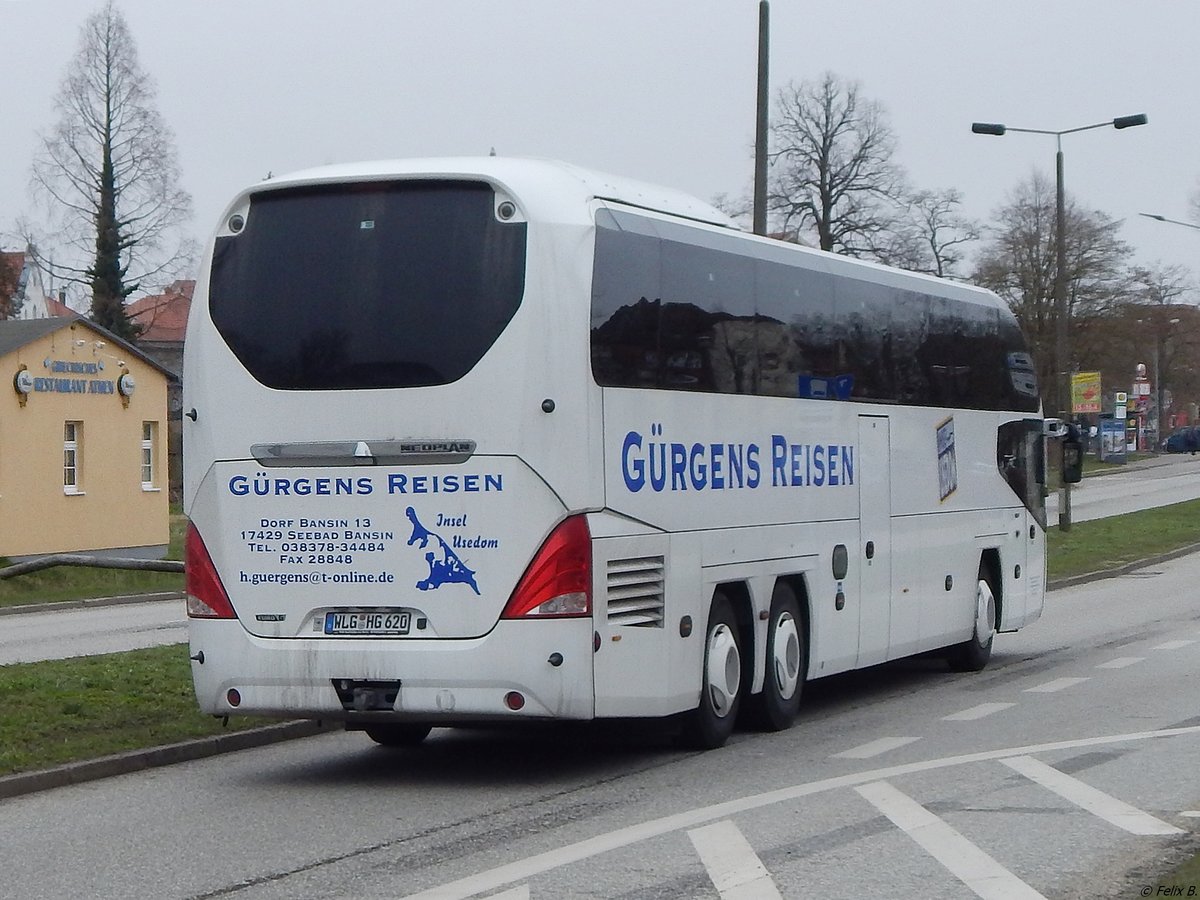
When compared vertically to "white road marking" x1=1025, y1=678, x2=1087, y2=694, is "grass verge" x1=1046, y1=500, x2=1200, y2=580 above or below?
below

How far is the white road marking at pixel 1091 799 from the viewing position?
902 cm

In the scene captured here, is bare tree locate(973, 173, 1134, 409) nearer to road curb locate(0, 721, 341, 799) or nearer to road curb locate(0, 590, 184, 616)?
road curb locate(0, 590, 184, 616)

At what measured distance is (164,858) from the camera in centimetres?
871

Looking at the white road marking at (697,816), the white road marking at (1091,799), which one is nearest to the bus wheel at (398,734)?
the white road marking at (697,816)

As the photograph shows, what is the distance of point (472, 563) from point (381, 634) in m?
0.66

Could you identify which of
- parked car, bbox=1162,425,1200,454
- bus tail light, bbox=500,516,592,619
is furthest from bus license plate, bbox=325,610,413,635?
parked car, bbox=1162,425,1200,454

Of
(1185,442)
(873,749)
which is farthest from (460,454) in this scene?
(1185,442)

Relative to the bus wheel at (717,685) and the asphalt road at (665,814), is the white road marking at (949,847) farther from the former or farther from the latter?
the bus wheel at (717,685)

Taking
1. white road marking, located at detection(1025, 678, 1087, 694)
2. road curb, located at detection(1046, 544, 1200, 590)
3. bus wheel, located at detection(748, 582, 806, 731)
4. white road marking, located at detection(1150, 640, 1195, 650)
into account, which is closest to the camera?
bus wheel, located at detection(748, 582, 806, 731)

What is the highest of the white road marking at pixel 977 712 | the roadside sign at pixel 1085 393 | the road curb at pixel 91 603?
the roadside sign at pixel 1085 393

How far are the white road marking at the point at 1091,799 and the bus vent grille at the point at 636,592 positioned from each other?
87.1 inches

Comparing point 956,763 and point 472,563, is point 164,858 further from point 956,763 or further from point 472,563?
point 956,763

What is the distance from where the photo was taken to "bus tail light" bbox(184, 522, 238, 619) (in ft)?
36.9

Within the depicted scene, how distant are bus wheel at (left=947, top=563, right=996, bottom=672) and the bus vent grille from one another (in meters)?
7.07
